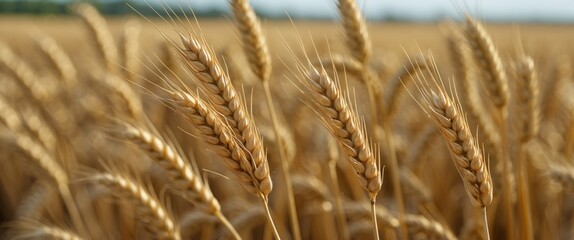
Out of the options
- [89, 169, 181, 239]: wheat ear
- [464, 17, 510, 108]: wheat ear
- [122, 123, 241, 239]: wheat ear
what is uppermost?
[464, 17, 510, 108]: wheat ear

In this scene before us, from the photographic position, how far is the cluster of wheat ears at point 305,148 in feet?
3.95

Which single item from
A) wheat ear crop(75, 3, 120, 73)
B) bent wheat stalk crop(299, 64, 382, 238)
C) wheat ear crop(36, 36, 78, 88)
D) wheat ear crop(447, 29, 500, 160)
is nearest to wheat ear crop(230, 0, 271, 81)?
bent wheat stalk crop(299, 64, 382, 238)

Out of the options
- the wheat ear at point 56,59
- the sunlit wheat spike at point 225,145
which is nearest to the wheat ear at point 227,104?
the sunlit wheat spike at point 225,145

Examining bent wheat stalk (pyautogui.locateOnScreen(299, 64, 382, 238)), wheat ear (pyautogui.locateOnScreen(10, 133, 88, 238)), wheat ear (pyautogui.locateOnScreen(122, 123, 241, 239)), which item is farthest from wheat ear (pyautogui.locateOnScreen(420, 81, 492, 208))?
wheat ear (pyautogui.locateOnScreen(10, 133, 88, 238))

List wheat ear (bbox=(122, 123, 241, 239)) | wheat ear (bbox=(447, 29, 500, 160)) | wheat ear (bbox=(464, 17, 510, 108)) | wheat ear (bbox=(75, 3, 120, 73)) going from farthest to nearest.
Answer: wheat ear (bbox=(75, 3, 120, 73)) < wheat ear (bbox=(447, 29, 500, 160)) < wheat ear (bbox=(464, 17, 510, 108)) < wheat ear (bbox=(122, 123, 241, 239))

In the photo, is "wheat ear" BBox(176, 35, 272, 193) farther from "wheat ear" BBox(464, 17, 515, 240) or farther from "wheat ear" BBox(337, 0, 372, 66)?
"wheat ear" BBox(464, 17, 515, 240)

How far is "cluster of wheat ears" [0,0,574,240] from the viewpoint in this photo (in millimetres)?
1203

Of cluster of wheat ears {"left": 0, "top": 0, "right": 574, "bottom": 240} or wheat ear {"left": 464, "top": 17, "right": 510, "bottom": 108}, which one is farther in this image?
wheat ear {"left": 464, "top": 17, "right": 510, "bottom": 108}

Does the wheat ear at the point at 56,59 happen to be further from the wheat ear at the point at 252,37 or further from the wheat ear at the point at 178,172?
the wheat ear at the point at 178,172

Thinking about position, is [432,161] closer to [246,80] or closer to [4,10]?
[246,80]

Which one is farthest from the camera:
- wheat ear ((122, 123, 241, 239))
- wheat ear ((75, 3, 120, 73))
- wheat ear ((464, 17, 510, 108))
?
wheat ear ((75, 3, 120, 73))

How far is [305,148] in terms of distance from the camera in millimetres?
3875

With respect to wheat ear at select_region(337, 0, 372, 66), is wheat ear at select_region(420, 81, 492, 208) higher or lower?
lower

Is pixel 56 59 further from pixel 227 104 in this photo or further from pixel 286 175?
pixel 227 104
